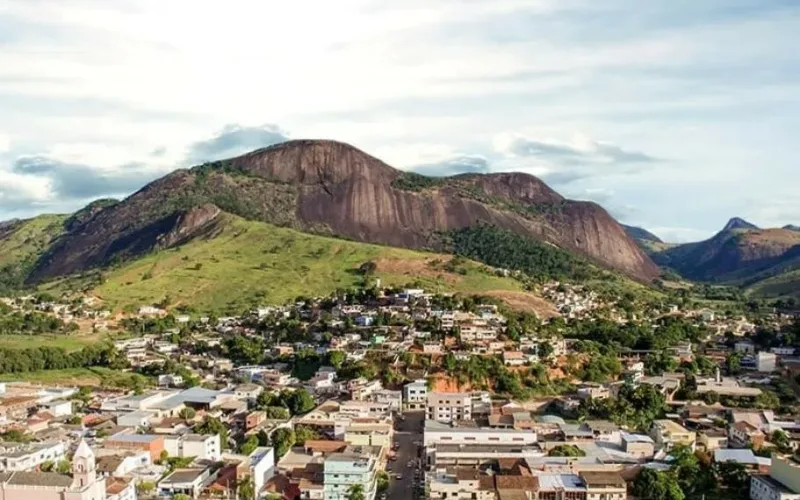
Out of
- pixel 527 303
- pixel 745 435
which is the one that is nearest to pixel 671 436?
pixel 745 435

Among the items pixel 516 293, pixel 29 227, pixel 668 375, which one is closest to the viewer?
pixel 668 375

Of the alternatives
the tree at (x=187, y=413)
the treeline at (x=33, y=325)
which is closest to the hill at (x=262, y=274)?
the treeline at (x=33, y=325)

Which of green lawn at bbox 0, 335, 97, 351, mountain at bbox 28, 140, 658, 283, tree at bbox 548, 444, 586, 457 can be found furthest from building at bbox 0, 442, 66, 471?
mountain at bbox 28, 140, 658, 283

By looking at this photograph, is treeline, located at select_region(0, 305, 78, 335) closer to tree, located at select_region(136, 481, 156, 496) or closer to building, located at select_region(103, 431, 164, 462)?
building, located at select_region(103, 431, 164, 462)

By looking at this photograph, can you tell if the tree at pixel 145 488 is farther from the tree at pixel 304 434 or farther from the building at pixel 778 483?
the building at pixel 778 483

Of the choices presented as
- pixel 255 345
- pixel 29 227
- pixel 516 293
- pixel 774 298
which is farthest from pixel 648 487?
pixel 29 227

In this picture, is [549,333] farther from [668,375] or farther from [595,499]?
[595,499]
